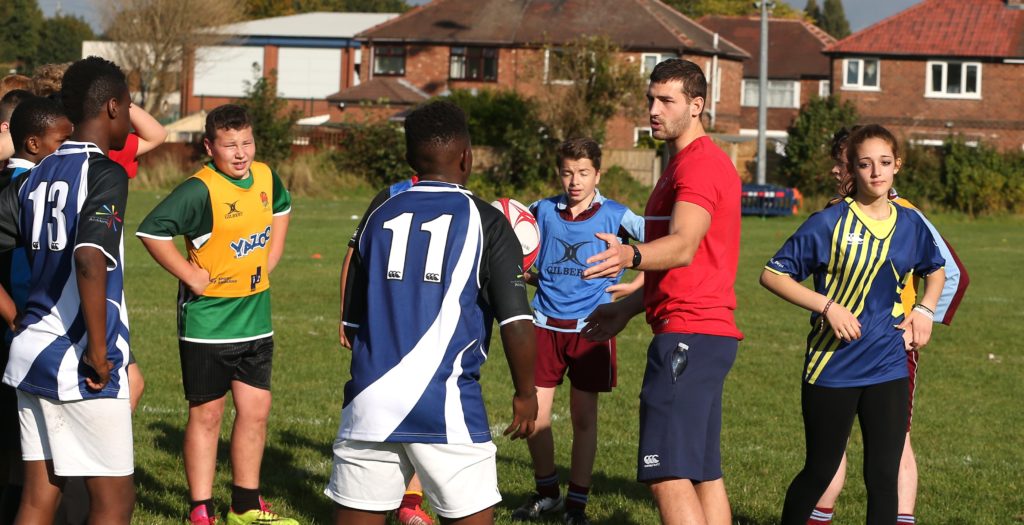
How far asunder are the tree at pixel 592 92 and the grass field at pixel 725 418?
82.4 feet

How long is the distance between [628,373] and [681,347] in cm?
639

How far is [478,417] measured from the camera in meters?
4.44

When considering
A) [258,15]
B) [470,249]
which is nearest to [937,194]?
[470,249]

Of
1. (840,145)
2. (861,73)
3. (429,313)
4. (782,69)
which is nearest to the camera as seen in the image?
(429,313)

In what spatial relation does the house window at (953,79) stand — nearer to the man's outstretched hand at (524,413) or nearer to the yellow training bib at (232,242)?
the yellow training bib at (232,242)

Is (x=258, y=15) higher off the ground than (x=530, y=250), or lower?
higher

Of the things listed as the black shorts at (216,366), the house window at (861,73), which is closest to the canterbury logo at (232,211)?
the black shorts at (216,366)

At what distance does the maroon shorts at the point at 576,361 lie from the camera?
6977 mm

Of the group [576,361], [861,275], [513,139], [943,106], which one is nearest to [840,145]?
[861,275]

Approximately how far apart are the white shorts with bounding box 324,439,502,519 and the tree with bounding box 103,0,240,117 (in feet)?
219

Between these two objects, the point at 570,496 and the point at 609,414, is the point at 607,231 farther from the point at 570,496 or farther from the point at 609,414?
the point at 609,414

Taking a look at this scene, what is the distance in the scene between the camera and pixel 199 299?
249 inches

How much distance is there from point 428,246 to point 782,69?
73341mm

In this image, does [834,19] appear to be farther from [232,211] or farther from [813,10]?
[232,211]
